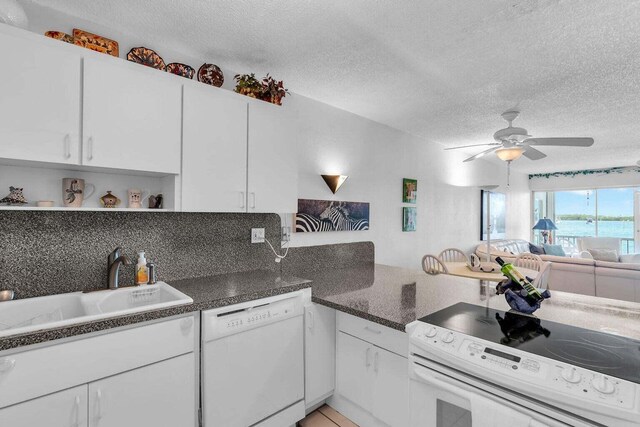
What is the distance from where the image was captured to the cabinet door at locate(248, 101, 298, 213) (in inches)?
80.2

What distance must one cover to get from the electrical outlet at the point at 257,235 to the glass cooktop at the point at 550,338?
4.31 ft

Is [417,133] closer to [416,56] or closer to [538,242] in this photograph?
[416,56]

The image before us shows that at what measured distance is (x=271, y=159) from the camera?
2131 millimetres

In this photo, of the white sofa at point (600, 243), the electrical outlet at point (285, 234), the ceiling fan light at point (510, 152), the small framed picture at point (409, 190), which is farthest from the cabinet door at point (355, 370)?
the white sofa at point (600, 243)

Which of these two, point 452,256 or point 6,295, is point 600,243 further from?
point 6,295

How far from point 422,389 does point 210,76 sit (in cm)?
213

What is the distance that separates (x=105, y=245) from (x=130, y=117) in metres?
0.72

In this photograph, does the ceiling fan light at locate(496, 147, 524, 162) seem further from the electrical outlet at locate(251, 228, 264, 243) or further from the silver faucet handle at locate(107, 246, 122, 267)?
the silver faucet handle at locate(107, 246, 122, 267)

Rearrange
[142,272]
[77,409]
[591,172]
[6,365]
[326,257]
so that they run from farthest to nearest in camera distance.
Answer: [591,172] → [326,257] → [142,272] → [77,409] → [6,365]

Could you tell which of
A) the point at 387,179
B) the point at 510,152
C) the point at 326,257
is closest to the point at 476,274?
the point at 510,152

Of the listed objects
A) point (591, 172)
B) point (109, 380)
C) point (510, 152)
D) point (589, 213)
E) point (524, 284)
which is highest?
point (591, 172)

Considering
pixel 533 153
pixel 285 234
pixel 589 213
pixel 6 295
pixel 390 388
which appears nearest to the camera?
pixel 6 295

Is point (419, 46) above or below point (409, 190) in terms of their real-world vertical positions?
above

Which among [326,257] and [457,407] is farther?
[326,257]
